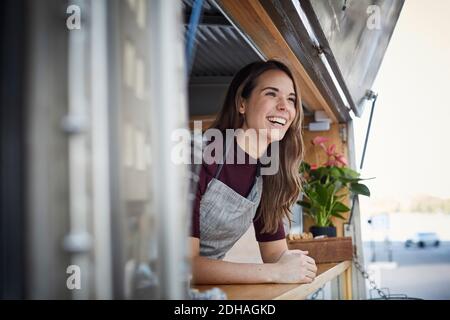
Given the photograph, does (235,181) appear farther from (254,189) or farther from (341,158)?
(341,158)

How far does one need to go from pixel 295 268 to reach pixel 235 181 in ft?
0.52

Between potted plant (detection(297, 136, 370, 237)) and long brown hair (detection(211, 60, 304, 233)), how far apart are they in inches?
4.6

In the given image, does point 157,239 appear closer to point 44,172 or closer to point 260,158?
point 44,172

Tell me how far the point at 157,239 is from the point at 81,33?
199 mm

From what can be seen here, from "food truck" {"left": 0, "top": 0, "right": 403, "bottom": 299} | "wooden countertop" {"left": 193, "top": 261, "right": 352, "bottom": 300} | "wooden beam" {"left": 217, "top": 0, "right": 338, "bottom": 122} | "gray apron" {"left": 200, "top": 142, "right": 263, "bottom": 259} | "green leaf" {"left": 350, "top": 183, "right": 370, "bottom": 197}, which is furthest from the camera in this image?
"green leaf" {"left": 350, "top": 183, "right": 370, "bottom": 197}

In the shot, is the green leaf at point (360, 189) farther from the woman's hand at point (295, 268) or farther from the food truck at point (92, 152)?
the food truck at point (92, 152)

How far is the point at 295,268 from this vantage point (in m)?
0.76

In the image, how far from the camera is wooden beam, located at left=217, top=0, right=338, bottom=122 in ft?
2.83

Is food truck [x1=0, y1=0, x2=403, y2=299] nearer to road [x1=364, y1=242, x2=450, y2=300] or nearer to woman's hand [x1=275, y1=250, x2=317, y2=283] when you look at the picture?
woman's hand [x1=275, y1=250, x2=317, y2=283]

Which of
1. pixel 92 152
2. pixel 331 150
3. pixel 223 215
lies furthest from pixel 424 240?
pixel 92 152

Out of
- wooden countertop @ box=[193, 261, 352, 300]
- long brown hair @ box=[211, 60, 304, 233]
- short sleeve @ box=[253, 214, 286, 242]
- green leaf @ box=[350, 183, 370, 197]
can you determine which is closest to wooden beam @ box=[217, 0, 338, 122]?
long brown hair @ box=[211, 60, 304, 233]

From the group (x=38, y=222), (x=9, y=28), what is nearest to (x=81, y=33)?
(x=9, y=28)
